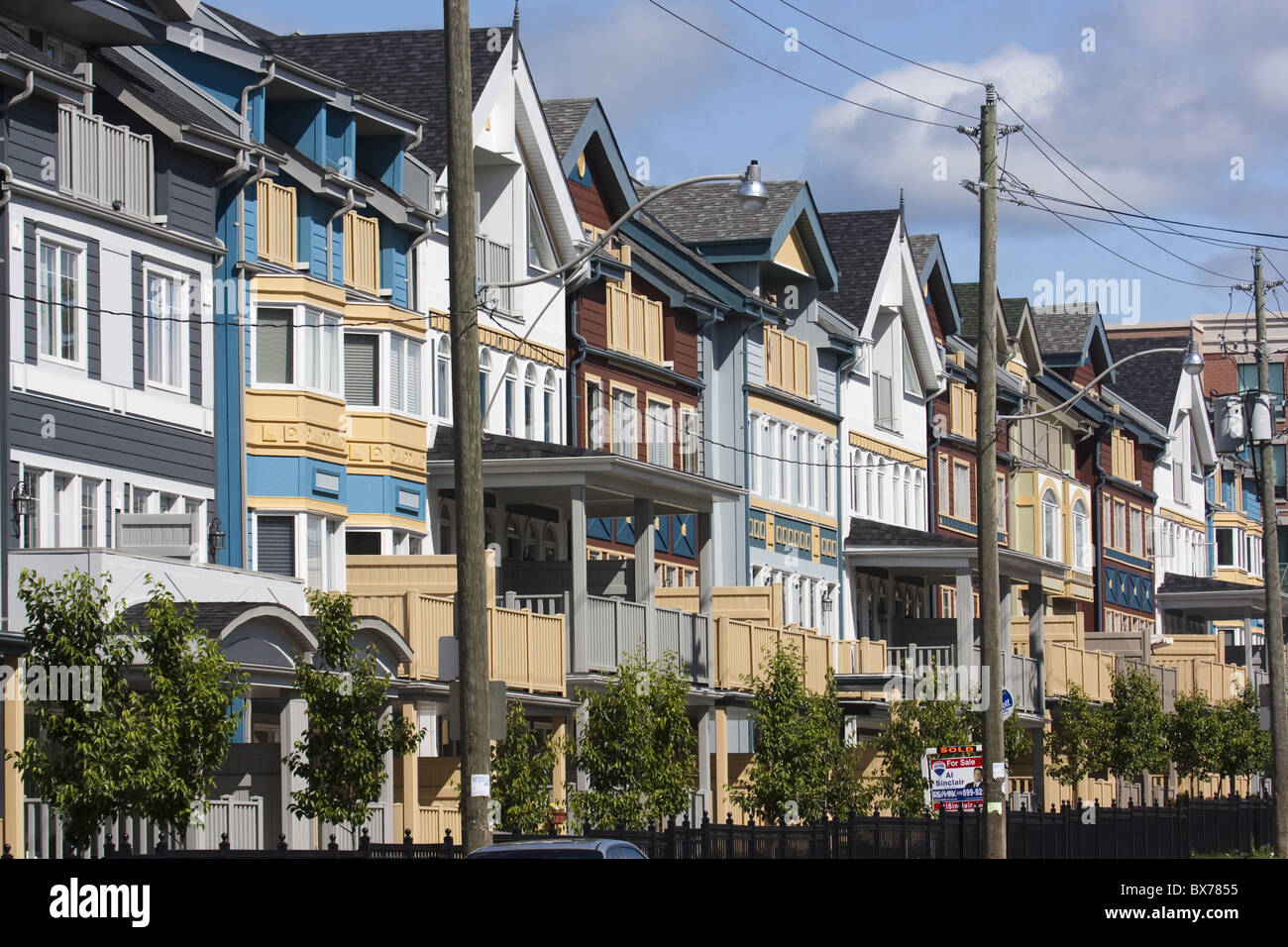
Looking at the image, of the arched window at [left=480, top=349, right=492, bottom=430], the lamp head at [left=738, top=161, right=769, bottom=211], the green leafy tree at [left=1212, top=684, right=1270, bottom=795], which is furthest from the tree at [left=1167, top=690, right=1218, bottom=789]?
the lamp head at [left=738, top=161, right=769, bottom=211]

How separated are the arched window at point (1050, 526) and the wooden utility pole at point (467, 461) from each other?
48.9m

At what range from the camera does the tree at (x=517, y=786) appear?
29266 mm

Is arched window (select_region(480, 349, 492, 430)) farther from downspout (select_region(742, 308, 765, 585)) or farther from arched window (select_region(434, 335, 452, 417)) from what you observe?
downspout (select_region(742, 308, 765, 585))

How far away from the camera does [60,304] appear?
28.7 m

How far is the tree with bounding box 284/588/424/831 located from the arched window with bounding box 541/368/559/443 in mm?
14627

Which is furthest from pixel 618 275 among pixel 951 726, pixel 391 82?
pixel 951 726

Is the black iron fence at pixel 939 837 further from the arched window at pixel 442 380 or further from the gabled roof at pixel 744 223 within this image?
the gabled roof at pixel 744 223

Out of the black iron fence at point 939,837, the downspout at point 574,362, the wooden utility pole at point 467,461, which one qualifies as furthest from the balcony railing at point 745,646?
the wooden utility pole at point 467,461

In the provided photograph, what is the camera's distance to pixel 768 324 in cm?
5094

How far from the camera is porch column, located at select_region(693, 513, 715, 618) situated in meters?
39.6

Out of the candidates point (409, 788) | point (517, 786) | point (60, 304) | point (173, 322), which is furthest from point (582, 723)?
point (60, 304)
